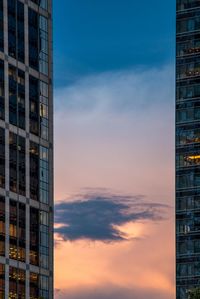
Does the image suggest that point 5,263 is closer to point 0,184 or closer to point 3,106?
point 0,184

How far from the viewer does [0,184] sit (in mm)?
197000

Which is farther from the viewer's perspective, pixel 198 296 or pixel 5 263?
pixel 5 263

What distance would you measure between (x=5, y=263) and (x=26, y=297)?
7.69 m

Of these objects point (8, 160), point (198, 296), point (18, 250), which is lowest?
point (198, 296)

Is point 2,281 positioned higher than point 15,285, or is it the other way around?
point 2,281

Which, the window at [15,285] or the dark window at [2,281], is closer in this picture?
the dark window at [2,281]

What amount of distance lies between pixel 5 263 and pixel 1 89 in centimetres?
2920

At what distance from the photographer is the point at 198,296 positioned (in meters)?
158

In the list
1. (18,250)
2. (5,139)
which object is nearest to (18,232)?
(18,250)

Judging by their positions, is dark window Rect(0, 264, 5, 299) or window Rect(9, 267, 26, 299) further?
window Rect(9, 267, 26, 299)

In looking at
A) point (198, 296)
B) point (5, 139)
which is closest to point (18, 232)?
point (5, 139)

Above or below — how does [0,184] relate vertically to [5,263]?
above

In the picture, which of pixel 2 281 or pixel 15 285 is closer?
pixel 2 281

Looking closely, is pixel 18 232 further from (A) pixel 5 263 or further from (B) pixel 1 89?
(B) pixel 1 89
